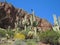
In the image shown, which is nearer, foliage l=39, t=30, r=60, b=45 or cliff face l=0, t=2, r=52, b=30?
foliage l=39, t=30, r=60, b=45

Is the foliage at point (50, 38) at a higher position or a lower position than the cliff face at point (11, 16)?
lower

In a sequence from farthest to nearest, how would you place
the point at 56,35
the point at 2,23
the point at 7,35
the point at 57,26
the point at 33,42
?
1. the point at 2,23
2. the point at 57,26
3. the point at 7,35
4. the point at 56,35
5. the point at 33,42

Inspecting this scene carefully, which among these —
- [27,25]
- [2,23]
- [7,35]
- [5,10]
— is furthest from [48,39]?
[5,10]

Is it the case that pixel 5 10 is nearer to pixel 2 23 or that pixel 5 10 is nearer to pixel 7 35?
pixel 2 23

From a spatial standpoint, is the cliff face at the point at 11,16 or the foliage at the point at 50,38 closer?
the foliage at the point at 50,38

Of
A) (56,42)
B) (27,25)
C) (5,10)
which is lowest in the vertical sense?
(56,42)

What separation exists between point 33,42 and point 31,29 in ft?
26.3

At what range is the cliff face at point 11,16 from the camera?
45075mm

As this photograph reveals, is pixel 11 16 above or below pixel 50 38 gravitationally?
above

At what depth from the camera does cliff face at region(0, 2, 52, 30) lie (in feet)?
148

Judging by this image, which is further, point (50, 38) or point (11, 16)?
point (11, 16)

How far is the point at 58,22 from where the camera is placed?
110 ft

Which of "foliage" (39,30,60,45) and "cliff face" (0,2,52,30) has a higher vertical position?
"cliff face" (0,2,52,30)

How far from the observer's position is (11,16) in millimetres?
47406
